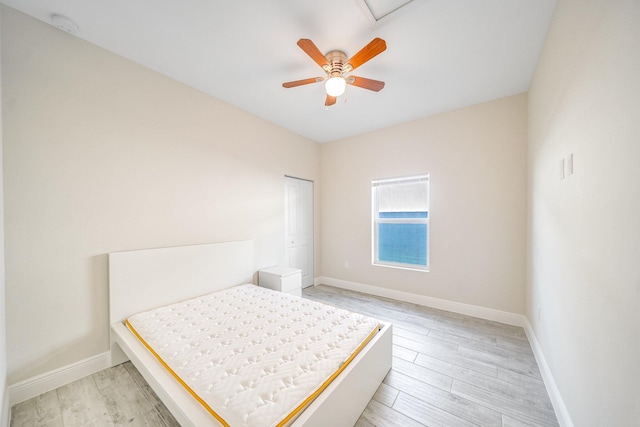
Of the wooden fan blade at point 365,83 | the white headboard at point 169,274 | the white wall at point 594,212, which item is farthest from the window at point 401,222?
the white headboard at point 169,274

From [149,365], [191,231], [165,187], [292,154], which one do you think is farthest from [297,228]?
[149,365]

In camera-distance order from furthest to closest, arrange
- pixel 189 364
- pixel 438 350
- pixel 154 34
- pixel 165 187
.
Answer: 1. pixel 165 187
2. pixel 438 350
3. pixel 154 34
4. pixel 189 364

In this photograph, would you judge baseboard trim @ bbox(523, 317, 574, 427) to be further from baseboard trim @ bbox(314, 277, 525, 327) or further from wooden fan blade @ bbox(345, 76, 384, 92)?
wooden fan blade @ bbox(345, 76, 384, 92)

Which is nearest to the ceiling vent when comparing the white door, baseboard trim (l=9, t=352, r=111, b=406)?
the white door

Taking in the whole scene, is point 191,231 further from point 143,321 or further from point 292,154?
point 292,154

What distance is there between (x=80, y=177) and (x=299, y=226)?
2.77 meters

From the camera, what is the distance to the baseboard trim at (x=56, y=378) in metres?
1.57

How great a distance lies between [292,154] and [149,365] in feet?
10.3

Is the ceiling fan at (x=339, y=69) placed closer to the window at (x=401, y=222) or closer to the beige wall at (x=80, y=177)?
the beige wall at (x=80, y=177)

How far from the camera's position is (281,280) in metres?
2.94

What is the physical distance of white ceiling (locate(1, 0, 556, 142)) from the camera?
5.14 ft

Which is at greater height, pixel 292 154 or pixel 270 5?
pixel 270 5

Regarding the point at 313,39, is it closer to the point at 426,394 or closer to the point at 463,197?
the point at 463,197

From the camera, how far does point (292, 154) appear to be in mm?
3807
